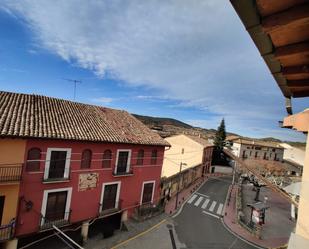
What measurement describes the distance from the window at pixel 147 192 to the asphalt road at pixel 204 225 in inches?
152

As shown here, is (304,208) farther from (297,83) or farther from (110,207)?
(110,207)

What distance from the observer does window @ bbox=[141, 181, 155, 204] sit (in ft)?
85.2

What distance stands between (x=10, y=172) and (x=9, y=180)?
1.71ft

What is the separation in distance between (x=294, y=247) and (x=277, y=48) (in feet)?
5.96

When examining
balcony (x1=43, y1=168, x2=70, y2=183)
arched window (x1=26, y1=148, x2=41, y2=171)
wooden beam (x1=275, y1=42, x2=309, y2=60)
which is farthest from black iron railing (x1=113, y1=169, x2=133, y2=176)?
wooden beam (x1=275, y1=42, x2=309, y2=60)

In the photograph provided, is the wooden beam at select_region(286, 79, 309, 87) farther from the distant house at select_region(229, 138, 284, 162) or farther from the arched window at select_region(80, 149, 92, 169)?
the distant house at select_region(229, 138, 284, 162)

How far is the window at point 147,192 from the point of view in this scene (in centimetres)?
2597

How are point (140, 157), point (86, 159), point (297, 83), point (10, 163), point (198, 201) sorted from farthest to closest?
point (198, 201), point (140, 157), point (86, 159), point (10, 163), point (297, 83)

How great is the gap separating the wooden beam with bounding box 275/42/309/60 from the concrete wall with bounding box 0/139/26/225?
1681 centimetres

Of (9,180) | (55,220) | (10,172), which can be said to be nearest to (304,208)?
(9,180)

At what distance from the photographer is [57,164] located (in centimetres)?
1819

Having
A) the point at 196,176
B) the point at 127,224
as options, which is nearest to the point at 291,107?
the point at 127,224

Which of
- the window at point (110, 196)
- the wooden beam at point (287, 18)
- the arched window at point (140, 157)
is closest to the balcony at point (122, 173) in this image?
the window at point (110, 196)

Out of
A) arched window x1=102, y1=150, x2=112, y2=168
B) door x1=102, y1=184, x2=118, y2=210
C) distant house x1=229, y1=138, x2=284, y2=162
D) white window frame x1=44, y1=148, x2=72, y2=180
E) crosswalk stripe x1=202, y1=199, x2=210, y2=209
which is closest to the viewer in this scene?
white window frame x1=44, y1=148, x2=72, y2=180
